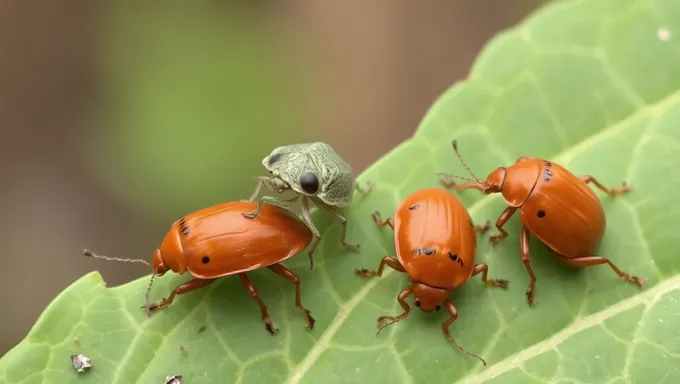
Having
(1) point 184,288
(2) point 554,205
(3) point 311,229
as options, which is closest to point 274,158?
(3) point 311,229

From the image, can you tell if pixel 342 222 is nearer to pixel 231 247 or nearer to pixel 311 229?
pixel 311 229

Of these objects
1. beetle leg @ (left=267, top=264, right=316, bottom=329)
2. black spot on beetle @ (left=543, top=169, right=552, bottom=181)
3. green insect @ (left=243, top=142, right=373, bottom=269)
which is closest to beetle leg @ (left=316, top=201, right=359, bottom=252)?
green insect @ (left=243, top=142, right=373, bottom=269)

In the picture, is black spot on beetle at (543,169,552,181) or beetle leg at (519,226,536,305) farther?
black spot on beetle at (543,169,552,181)

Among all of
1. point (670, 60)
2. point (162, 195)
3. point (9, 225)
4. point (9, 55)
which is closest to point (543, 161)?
point (670, 60)

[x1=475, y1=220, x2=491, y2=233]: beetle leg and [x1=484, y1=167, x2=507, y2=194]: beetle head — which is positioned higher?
[x1=484, y1=167, x2=507, y2=194]: beetle head

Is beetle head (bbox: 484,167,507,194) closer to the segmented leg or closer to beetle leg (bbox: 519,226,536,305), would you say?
beetle leg (bbox: 519,226,536,305)

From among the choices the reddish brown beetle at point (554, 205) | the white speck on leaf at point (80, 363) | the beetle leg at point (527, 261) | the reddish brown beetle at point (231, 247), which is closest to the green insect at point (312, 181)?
the reddish brown beetle at point (231, 247)

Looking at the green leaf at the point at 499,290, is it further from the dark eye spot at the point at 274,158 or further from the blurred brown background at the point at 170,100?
the blurred brown background at the point at 170,100
